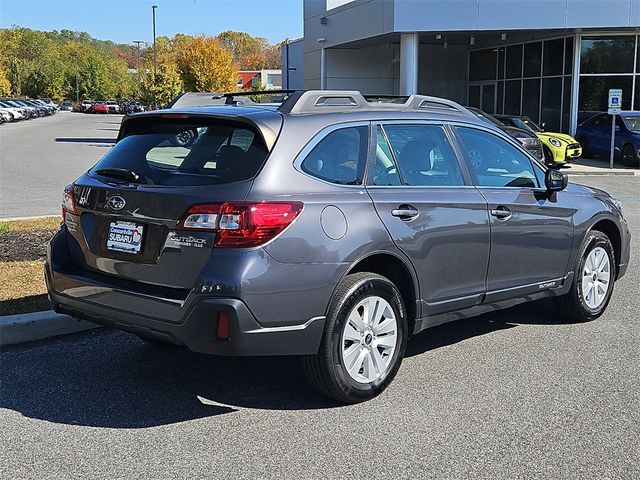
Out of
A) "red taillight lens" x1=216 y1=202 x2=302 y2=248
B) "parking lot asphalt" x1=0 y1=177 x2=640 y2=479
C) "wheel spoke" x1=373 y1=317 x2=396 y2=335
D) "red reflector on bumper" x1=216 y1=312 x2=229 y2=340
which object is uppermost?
"red taillight lens" x1=216 y1=202 x2=302 y2=248

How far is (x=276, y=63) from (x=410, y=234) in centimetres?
14476

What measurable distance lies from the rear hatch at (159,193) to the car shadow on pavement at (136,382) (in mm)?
767

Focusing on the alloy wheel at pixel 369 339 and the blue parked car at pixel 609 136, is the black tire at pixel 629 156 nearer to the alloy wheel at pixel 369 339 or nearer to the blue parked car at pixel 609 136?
the blue parked car at pixel 609 136

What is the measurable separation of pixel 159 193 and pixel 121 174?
459 mm

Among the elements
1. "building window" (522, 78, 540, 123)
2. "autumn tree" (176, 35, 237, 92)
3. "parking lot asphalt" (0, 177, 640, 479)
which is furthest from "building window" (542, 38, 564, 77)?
"parking lot asphalt" (0, 177, 640, 479)

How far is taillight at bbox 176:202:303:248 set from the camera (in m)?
4.01

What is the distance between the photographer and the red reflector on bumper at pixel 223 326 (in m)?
3.98

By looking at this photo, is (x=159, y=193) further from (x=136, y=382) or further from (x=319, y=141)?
(x=136, y=382)

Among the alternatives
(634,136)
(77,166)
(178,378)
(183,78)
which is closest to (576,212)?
(178,378)

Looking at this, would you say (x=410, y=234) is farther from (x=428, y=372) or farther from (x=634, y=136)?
(x=634, y=136)

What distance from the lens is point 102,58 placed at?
13900 cm

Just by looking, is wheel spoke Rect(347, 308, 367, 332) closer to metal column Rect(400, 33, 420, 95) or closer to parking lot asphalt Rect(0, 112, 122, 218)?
parking lot asphalt Rect(0, 112, 122, 218)

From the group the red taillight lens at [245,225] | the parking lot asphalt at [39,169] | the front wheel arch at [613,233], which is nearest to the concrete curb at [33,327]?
the red taillight lens at [245,225]

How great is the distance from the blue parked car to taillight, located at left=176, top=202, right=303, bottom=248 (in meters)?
22.0
